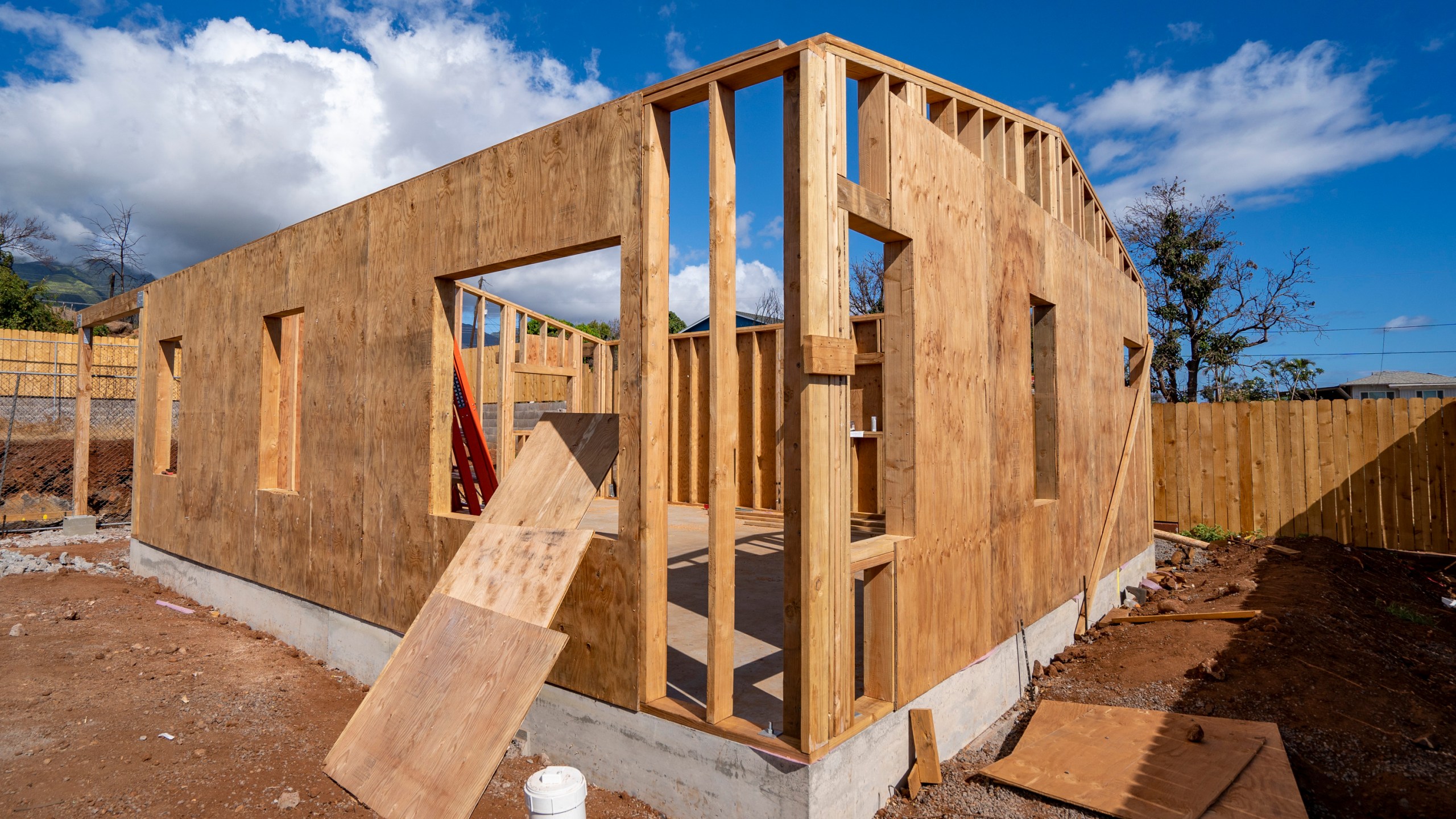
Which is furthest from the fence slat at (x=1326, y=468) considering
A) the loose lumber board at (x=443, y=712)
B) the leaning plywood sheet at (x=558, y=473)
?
the loose lumber board at (x=443, y=712)

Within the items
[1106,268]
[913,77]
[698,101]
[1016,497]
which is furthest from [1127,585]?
[698,101]

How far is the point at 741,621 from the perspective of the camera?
18.8ft

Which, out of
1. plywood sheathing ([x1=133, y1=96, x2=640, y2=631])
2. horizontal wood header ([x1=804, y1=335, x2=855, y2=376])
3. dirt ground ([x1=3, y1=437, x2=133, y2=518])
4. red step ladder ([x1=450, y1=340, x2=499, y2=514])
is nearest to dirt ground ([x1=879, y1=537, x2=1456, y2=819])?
horizontal wood header ([x1=804, y1=335, x2=855, y2=376])

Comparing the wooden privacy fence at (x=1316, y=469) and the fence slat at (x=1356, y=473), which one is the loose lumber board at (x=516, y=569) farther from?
the fence slat at (x=1356, y=473)

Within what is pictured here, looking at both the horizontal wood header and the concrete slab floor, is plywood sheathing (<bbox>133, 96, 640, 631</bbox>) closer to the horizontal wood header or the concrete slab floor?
the horizontal wood header

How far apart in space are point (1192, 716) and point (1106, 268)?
15.7 ft

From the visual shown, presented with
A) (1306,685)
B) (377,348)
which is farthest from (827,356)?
(1306,685)

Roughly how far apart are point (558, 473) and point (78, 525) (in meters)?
12.0

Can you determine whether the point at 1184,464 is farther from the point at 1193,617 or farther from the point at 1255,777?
the point at 1255,777

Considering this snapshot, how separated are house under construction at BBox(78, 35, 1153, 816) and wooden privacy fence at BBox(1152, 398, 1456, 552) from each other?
3747mm

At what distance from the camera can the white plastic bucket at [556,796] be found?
286 centimetres

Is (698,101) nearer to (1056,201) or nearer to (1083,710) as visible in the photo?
(1056,201)

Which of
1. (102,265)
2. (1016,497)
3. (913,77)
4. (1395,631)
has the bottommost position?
(1395,631)

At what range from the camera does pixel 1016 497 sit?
→ 17.6 feet
